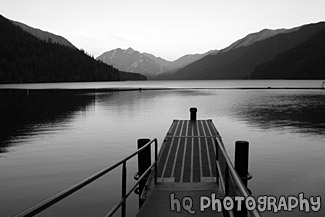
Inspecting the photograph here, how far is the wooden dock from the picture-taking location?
28.3 ft

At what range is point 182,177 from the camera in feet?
41.2

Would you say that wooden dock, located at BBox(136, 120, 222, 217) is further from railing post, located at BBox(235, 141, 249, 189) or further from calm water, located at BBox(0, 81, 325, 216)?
calm water, located at BBox(0, 81, 325, 216)

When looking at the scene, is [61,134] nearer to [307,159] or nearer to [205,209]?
[307,159]

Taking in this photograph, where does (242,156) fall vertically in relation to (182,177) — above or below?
above

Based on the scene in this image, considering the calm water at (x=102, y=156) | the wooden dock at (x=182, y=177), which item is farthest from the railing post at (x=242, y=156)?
the calm water at (x=102, y=156)

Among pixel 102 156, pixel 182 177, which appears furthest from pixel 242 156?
pixel 102 156

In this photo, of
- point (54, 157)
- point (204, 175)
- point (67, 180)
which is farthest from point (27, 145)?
point (204, 175)

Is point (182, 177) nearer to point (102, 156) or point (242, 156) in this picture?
point (242, 156)

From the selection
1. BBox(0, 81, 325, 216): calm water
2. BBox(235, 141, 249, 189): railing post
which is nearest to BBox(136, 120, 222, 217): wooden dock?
BBox(235, 141, 249, 189): railing post

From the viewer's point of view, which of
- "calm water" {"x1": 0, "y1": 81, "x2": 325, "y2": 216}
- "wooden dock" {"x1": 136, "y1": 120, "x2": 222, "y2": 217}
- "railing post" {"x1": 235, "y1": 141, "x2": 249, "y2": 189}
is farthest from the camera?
"calm water" {"x1": 0, "y1": 81, "x2": 325, "y2": 216}

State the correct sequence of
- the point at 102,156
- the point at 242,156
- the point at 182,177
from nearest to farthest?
the point at 182,177, the point at 242,156, the point at 102,156

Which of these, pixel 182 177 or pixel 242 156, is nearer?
pixel 182 177

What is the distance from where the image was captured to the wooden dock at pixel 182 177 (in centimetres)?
863

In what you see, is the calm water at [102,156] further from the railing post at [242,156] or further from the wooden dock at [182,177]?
the wooden dock at [182,177]
